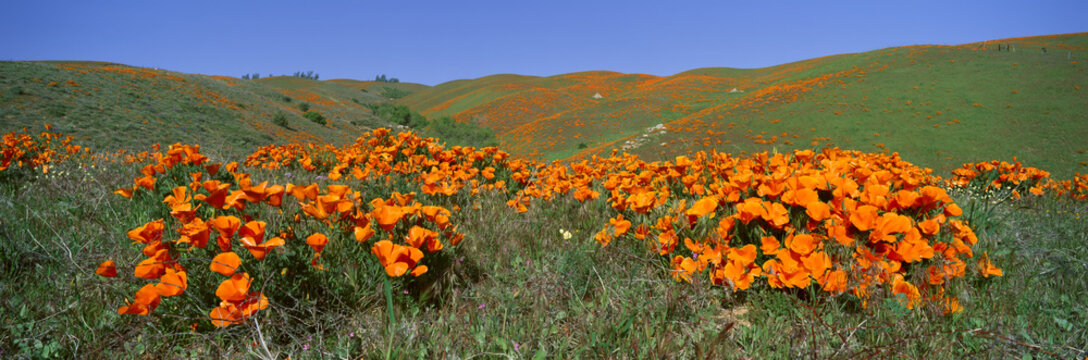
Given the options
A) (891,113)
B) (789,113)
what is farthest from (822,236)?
(891,113)

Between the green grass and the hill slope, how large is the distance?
809 cm

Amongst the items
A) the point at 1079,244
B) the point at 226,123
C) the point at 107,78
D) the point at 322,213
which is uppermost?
the point at 107,78

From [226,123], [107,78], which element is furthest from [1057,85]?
[107,78]

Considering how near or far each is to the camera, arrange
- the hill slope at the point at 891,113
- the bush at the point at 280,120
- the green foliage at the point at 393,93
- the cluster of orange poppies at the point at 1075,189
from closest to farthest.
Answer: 1. the cluster of orange poppies at the point at 1075,189
2. the hill slope at the point at 891,113
3. the bush at the point at 280,120
4. the green foliage at the point at 393,93

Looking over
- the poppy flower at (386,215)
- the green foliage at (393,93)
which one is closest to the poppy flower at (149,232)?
the poppy flower at (386,215)

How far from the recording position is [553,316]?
182cm

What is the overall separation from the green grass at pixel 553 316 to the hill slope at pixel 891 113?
A: 8086mm

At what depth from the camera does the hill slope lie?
49.4ft

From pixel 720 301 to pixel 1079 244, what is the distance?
8.65 feet

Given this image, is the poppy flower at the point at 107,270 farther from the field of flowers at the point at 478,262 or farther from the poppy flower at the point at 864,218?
the poppy flower at the point at 864,218

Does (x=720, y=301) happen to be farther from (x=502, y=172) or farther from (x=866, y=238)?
(x=502, y=172)

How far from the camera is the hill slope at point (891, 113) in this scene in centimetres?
1507

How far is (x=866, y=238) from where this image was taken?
1812 mm

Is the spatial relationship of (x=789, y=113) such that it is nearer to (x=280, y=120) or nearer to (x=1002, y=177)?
(x=1002, y=177)
